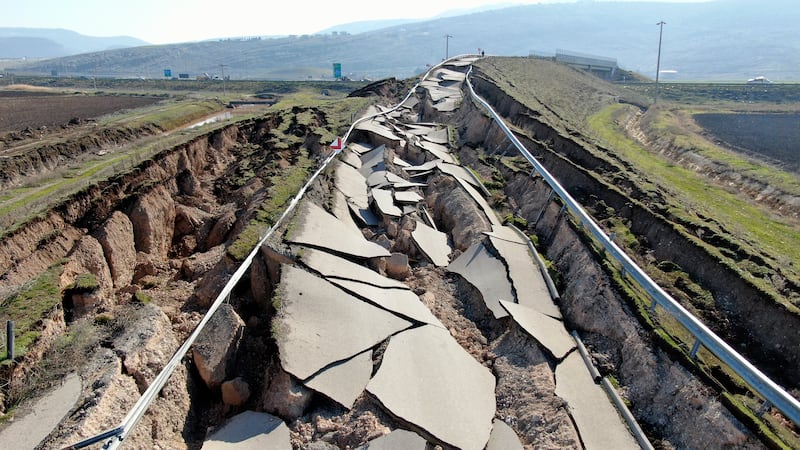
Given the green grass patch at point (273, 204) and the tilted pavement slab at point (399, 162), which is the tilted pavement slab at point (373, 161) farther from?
the green grass patch at point (273, 204)

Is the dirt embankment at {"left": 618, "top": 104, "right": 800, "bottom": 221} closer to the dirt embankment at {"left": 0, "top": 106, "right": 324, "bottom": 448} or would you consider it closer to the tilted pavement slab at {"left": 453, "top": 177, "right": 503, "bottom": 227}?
the tilted pavement slab at {"left": 453, "top": 177, "right": 503, "bottom": 227}

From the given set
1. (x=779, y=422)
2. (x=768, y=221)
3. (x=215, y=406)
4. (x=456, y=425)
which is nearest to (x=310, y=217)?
(x=215, y=406)

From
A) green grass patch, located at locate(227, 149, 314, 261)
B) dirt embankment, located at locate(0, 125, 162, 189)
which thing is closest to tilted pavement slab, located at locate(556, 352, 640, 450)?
green grass patch, located at locate(227, 149, 314, 261)

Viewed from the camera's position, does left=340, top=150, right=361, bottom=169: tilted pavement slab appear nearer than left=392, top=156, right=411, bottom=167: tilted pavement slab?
Yes

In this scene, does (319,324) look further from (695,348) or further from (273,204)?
(695,348)

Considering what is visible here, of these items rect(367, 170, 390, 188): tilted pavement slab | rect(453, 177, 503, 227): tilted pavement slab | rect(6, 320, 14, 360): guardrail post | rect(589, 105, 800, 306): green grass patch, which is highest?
rect(6, 320, 14, 360): guardrail post

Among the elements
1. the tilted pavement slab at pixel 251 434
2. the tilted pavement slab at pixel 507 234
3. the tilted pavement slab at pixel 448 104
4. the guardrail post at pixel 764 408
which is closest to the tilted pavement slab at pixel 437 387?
the tilted pavement slab at pixel 251 434

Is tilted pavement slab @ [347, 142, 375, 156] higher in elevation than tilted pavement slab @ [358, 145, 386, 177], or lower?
higher
